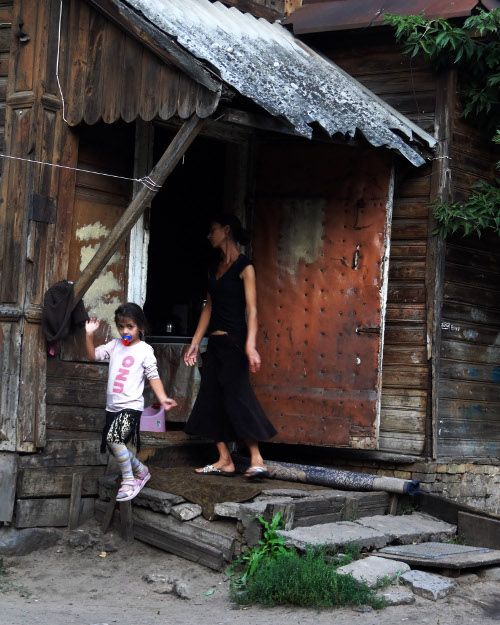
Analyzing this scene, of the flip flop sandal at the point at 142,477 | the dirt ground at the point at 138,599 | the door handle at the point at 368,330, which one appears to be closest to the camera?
the dirt ground at the point at 138,599

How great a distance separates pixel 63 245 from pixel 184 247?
11.9 ft

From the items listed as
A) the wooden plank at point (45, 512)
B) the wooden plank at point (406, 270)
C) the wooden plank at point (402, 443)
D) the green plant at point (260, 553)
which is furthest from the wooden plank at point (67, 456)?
the wooden plank at point (406, 270)

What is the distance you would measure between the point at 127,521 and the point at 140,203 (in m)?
2.36

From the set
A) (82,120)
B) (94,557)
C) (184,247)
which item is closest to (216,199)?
(184,247)

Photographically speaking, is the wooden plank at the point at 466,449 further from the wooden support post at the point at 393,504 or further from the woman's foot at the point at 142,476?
the woman's foot at the point at 142,476

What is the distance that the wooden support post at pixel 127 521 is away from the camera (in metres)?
6.84

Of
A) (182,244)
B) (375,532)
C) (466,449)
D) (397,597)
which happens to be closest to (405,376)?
(466,449)

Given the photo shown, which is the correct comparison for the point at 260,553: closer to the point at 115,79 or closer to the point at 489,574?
the point at 489,574

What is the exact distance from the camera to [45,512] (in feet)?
22.7

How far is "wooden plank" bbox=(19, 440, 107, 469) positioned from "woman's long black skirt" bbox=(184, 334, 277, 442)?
74 centimetres

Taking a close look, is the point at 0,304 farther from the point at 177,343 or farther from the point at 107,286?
the point at 177,343

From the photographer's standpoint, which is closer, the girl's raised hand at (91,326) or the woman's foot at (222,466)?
the girl's raised hand at (91,326)

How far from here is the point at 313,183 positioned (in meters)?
8.02

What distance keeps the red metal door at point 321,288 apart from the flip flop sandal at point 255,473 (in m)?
0.83
